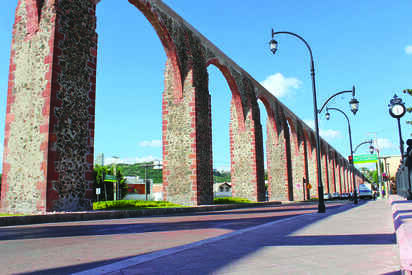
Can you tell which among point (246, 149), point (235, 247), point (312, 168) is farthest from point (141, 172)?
point (235, 247)

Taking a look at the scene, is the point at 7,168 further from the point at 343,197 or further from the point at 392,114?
the point at 343,197

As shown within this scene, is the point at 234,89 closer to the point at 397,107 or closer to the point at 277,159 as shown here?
the point at 277,159

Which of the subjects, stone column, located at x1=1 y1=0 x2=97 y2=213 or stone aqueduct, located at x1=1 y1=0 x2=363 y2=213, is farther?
stone aqueduct, located at x1=1 y1=0 x2=363 y2=213

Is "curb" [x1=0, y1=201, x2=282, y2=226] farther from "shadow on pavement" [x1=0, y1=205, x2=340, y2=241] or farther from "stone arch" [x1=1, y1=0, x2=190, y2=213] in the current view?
"stone arch" [x1=1, y1=0, x2=190, y2=213]

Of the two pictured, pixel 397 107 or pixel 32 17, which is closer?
pixel 32 17

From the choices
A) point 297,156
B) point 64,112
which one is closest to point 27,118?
point 64,112

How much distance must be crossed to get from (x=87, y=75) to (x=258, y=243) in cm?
1124

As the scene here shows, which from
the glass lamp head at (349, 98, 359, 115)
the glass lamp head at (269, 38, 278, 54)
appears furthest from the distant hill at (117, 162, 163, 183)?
the glass lamp head at (269, 38, 278, 54)

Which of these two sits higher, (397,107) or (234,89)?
(234,89)

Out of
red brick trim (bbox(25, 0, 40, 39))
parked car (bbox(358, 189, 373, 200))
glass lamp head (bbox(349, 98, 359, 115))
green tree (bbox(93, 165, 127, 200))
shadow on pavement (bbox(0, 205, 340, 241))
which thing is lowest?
parked car (bbox(358, 189, 373, 200))

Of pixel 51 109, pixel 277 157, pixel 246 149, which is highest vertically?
pixel 246 149

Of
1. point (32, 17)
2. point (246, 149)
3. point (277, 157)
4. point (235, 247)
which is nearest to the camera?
point (235, 247)

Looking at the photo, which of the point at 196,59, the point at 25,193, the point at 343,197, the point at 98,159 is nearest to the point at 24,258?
the point at 25,193

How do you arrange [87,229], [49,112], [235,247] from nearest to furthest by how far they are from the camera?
[235,247]
[87,229]
[49,112]
